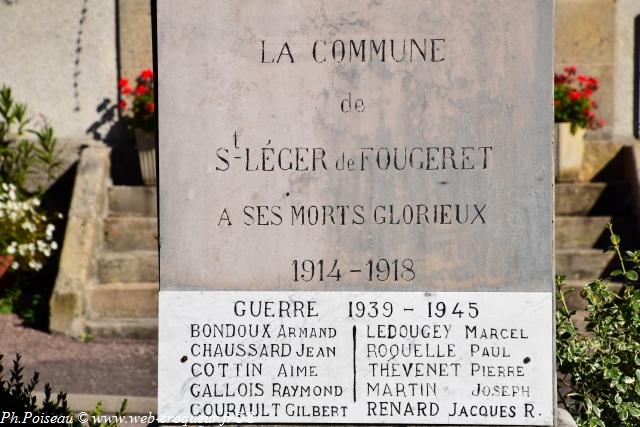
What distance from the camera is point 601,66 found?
9.84 m

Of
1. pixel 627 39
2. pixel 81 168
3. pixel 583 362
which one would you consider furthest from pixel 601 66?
pixel 583 362

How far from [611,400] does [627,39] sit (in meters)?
6.39

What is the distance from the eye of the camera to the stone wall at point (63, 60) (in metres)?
9.99

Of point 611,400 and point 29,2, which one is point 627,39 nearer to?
point 29,2

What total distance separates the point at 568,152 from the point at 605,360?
5.46 metres

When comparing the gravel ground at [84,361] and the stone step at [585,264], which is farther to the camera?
the stone step at [585,264]

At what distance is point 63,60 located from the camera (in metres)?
10.0

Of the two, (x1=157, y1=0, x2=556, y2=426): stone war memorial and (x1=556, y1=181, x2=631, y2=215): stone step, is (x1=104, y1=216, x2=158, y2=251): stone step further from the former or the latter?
(x1=157, y1=0, x2=556, y2=426): stone war memorial

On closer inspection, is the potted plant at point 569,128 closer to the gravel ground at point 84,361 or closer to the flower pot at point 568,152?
the flower pot at point 568,152

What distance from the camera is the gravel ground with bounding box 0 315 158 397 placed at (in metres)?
6.76

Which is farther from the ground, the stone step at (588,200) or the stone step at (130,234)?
the stone step at (588,200)

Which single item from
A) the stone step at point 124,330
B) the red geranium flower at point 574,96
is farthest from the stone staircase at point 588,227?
the stone step at point 124,330

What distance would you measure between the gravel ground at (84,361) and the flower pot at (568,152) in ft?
12.4

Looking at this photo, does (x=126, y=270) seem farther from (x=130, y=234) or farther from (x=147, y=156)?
(x=147, y=156)
